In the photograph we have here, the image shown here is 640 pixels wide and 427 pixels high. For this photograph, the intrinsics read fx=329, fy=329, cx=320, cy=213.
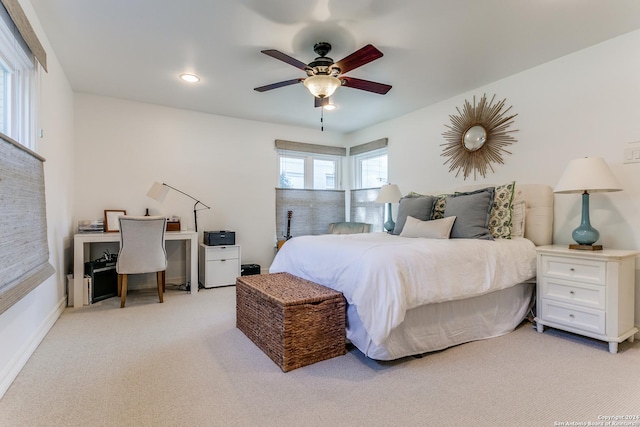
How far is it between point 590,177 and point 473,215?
839 mm

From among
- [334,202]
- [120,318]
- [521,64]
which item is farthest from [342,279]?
[334,202]

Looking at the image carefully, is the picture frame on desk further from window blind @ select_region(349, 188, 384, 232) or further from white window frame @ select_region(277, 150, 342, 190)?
window blind @ select_region(349, 188, 384, 232)

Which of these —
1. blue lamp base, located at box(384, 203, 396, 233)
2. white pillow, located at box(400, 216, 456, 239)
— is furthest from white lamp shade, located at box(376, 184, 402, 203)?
white pillow, located at box(400, 216, 456, 239)

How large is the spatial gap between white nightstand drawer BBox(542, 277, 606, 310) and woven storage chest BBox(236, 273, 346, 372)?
1669 mm

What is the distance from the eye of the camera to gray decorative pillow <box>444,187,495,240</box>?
111 inches

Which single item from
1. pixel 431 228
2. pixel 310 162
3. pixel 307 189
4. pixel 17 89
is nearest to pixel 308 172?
pixel 310 162

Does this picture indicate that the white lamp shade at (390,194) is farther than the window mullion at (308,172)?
No

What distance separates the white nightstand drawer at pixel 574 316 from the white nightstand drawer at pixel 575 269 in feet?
0.69

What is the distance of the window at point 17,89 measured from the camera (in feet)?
6.63

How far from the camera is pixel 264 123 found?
489 cm

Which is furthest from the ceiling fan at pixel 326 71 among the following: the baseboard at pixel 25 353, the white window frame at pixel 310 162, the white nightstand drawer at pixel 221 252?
the baseboard at pixel 25 353

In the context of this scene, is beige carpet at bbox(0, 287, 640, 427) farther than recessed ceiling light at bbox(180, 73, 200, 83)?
No

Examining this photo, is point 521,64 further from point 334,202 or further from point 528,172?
point 334,202

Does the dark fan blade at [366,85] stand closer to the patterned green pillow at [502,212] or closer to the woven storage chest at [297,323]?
the patterned green pillow at [502,212]
